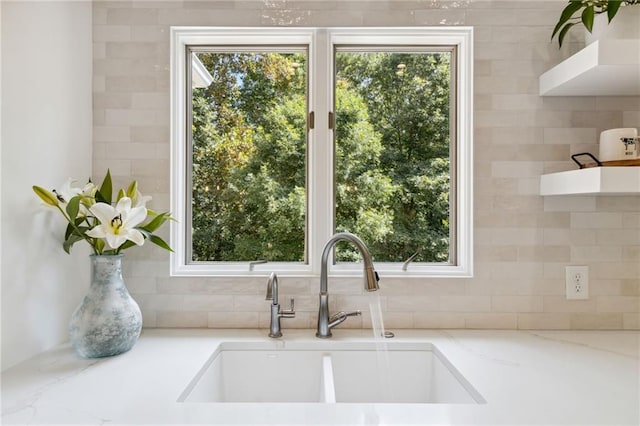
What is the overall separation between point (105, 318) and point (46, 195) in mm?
411

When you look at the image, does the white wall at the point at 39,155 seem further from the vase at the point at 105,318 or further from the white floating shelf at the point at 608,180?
the white floating shelf at the point at 608,180

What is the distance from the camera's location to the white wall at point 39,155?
112 cm

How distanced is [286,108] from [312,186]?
35cm

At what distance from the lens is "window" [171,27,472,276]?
1600 mm

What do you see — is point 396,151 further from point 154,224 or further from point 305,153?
point 154,224

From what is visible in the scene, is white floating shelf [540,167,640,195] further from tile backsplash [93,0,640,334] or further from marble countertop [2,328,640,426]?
marble countertop [2,328,640,426]

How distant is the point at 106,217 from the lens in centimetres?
115

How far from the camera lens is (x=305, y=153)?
1597 mm

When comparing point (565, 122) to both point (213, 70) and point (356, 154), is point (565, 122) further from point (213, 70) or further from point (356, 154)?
point (213, 70)

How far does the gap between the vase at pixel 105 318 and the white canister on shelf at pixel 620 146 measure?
1613 mm

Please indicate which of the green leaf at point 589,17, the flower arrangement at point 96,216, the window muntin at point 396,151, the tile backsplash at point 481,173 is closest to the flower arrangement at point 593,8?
the green leaf at point 589,17

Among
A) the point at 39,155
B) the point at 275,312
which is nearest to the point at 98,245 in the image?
the point at 39,155

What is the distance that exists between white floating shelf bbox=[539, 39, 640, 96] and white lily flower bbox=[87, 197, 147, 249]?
4.78 ft

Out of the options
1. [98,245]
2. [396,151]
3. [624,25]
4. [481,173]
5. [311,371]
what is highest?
[624,25]
